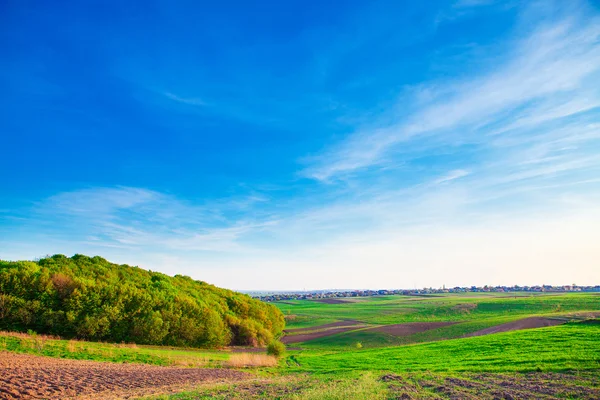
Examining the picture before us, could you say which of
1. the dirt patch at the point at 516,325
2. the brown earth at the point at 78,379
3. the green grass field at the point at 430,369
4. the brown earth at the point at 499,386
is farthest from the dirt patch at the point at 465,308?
the brown earth at the point at 78,379

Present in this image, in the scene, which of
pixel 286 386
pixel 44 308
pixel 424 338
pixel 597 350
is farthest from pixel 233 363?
pixel 424 338

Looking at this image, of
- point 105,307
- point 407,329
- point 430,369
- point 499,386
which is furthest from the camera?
point 407,329

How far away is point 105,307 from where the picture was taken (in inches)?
1913

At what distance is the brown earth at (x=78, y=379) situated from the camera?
751 inches

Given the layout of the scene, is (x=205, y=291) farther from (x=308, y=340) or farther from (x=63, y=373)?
(x=63, y=373)

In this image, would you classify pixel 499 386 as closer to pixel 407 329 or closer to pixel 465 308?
pixel 407 329

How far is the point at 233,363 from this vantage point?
131 feet

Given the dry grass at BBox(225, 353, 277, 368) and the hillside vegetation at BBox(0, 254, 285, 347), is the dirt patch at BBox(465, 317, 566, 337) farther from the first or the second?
the hillside vegetation at BBox(0, 254, 285, 347)

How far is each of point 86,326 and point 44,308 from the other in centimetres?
547

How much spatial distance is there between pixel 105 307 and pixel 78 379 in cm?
2885

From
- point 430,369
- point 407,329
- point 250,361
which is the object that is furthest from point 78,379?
point 407,329

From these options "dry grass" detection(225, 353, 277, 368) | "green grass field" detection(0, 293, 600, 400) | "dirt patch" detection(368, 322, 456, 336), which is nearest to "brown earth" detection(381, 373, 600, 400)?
"green grass field" detection(0, 293, 600, 400)

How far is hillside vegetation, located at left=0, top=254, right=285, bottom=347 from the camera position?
44.7 m

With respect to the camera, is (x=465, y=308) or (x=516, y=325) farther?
(x=465, y=308)
